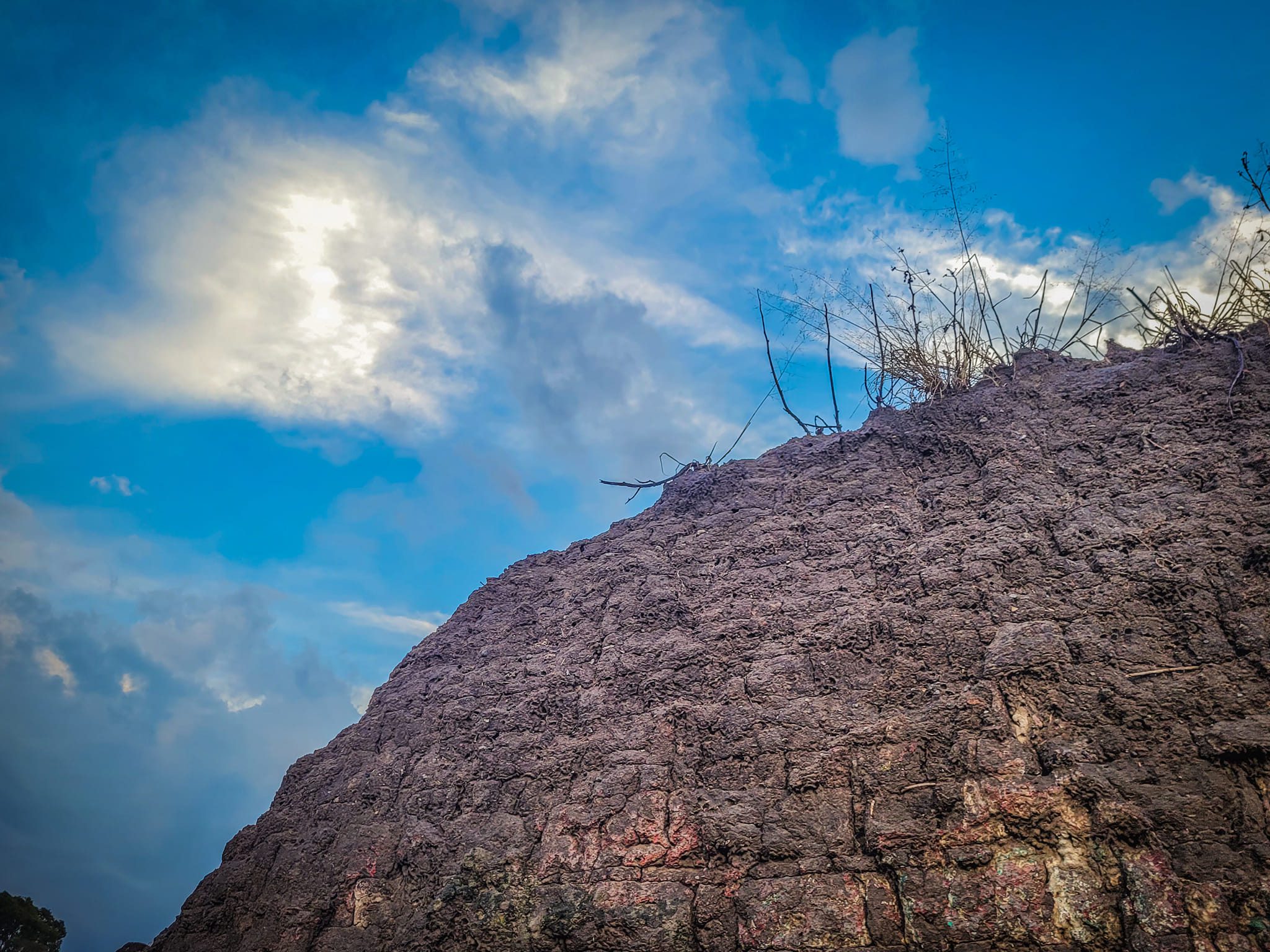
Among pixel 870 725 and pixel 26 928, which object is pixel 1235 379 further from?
pixel 26 928

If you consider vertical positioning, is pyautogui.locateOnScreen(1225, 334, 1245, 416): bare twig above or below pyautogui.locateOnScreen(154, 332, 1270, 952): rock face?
above

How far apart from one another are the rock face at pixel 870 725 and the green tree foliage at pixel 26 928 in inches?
738

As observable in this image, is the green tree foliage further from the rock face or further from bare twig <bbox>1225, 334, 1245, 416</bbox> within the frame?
bare twig <bbox>1225, 334, 1245, 416</bbox>

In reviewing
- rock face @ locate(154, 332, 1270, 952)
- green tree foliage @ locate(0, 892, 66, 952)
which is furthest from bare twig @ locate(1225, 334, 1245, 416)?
green tree foliage @ locate(0, 892, 66, 952)

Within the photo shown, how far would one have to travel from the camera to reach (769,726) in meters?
3.38

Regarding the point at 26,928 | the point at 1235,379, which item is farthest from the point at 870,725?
the point at 26,928

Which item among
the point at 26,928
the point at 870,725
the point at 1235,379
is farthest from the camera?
the point at 26,928

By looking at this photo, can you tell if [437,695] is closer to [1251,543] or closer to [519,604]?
[519,604]

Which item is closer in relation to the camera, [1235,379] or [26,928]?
[1235,379]

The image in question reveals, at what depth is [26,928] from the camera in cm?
1642

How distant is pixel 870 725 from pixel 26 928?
74.5 ft

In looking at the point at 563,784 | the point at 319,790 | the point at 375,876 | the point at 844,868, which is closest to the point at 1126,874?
the point at 844,868

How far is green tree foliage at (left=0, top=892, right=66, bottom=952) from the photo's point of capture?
16062 mm

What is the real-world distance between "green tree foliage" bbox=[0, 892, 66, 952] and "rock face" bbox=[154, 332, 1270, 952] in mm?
18757
